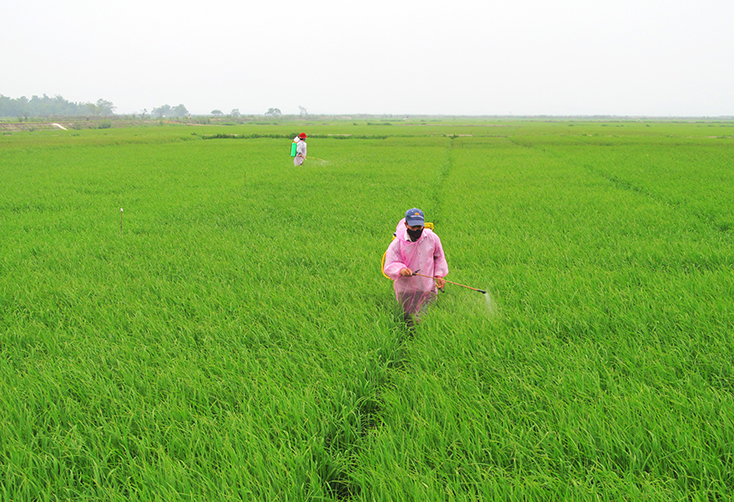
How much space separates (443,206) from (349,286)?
485cm

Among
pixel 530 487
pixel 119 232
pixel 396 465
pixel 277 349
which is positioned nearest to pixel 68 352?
pixel 277 349

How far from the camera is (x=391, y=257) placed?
10.00 feet

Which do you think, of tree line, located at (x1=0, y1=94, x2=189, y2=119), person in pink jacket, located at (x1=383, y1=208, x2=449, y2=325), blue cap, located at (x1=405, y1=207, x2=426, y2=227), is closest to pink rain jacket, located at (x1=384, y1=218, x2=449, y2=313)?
person in pink jacket, located at (x1=383, y1=208, x2=449, y2=325)

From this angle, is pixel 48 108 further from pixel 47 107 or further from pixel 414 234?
pixel 414 234

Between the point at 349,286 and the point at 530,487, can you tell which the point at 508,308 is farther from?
the point at 530,487

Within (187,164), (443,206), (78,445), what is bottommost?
(78,445)

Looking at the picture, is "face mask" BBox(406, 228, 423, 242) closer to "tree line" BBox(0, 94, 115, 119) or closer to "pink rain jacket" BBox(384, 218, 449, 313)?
"pink rain jacket" BBox(384, 218, 449, 313)

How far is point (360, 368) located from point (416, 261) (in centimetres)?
106

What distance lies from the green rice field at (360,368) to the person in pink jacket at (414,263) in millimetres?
196

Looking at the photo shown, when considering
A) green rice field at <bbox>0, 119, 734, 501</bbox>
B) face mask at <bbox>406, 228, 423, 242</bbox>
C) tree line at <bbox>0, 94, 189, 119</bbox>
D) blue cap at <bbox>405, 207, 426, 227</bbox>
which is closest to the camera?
green rice field at <bbox>0, 119, 734, 501</bbox>

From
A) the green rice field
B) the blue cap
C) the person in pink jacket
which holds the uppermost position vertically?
the blue cap

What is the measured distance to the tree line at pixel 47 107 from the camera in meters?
115

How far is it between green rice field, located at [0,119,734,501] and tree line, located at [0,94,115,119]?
13580 centimetres

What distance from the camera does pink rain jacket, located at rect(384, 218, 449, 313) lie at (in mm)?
2988
